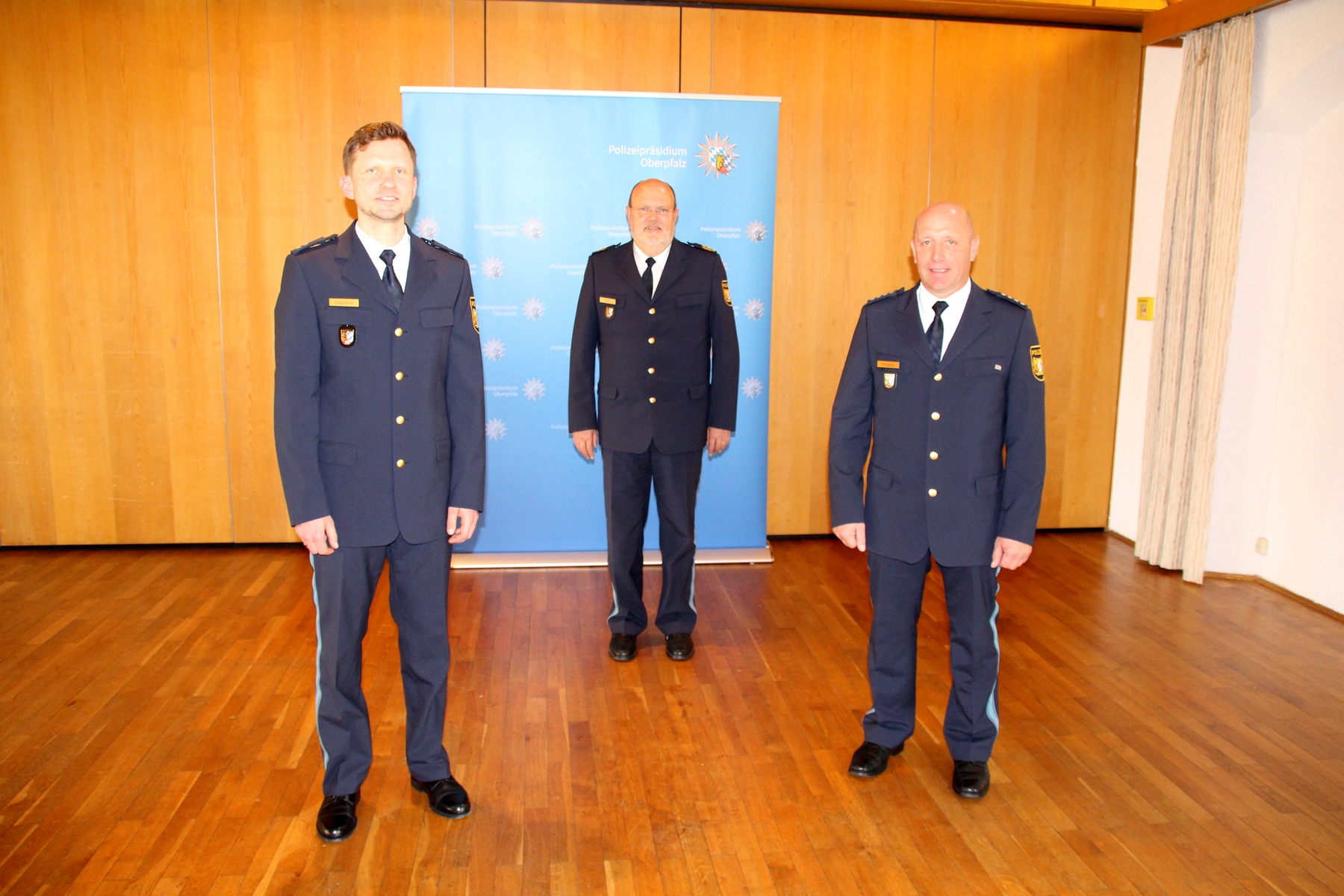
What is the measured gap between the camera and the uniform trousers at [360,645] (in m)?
2.79

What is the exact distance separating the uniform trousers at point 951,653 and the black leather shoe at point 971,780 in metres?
0.02

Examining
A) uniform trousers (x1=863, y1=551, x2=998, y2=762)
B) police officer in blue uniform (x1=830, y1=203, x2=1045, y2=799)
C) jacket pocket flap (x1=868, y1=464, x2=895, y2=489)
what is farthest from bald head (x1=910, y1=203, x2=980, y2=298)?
uniform trousers (x1=863, y1=551, x2=998, y2=762)

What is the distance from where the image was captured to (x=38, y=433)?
5.61 meters

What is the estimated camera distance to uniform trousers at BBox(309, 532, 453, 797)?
2.79m

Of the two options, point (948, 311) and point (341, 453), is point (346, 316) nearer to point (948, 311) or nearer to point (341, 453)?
point (341, 453)

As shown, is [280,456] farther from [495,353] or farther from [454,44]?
[454,44]

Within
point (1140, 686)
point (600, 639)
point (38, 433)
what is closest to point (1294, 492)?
point (1140, 686)

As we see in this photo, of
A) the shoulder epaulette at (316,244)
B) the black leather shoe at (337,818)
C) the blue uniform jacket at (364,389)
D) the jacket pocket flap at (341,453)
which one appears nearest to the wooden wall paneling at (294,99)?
the shoulder epaulette at (316,244)

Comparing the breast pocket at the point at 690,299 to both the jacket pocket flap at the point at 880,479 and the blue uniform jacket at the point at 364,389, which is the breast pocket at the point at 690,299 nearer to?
the jacket pocket flap at the point at 880,479

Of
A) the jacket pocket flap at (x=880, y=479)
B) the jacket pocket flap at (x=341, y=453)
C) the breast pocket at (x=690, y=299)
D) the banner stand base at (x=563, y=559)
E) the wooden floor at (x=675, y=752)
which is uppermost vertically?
the breast pocket at (x=690, y=299)

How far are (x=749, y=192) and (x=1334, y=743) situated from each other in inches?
147

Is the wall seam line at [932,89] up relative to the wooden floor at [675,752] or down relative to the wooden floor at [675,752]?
up

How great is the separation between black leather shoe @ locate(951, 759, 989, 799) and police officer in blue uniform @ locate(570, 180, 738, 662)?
1.37 m

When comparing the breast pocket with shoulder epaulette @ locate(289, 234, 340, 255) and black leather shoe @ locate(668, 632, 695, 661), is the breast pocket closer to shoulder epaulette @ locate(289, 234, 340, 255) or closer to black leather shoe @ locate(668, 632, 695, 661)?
black leather shoe @ locate(668, 632, 695, 661)
